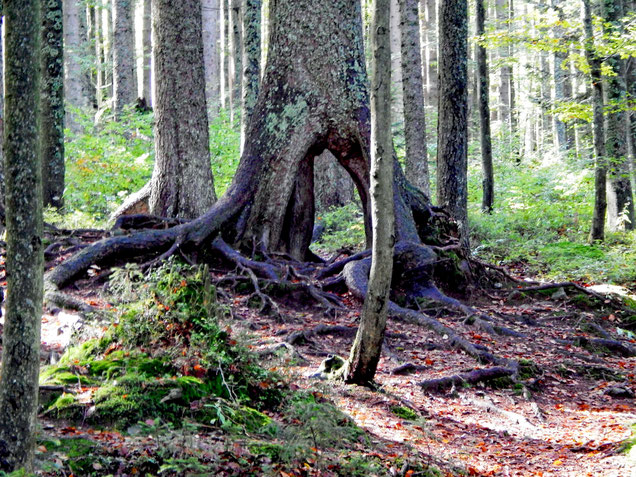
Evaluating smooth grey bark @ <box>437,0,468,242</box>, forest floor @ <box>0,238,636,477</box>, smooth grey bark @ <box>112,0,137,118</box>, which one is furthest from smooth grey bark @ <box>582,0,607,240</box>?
smooth grey bark @ <box>112,0,137,118</box>

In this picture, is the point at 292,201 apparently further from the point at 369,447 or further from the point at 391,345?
the point at 369,447

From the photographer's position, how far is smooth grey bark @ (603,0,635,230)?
14.1 meters

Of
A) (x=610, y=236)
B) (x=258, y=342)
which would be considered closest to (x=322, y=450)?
(x=258, y=342)

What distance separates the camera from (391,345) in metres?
7.16

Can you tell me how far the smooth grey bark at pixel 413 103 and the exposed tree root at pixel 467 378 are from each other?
8.92 metres

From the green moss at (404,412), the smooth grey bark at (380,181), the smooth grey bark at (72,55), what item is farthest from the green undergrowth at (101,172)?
the green moss at (404,412)

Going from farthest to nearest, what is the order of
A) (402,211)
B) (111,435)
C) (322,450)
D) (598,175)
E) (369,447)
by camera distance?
(598,175), (402,211), (369,447), (322,450), (111,435)

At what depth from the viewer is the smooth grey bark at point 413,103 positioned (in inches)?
600

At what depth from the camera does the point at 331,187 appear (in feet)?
52.1

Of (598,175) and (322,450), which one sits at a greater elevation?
(598,175)

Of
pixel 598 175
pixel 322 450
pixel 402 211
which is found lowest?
pixel 322 450

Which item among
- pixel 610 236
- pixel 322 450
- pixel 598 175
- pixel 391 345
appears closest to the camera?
pixel 322 450

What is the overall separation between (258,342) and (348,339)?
4.27 feet

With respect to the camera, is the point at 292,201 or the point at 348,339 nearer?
the point at 348,339
